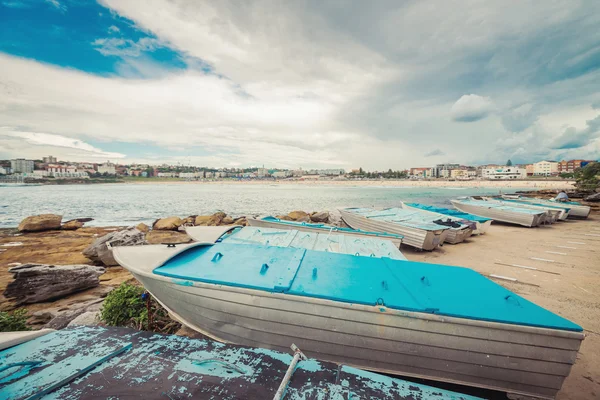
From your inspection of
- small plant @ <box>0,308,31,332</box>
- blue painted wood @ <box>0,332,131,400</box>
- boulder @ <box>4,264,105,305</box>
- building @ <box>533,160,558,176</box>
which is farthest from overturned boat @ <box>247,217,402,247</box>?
building @ <box>533,160,558,176</box>

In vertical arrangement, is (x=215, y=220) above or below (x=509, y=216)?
below

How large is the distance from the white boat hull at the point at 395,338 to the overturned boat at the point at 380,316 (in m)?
0.01

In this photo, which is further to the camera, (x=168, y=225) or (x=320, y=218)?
(x=320, y=218)

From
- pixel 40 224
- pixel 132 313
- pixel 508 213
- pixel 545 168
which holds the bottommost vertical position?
pixel 40 224

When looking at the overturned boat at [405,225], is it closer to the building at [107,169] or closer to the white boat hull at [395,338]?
the white boat hull at [395,338]

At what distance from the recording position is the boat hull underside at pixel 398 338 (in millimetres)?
3160

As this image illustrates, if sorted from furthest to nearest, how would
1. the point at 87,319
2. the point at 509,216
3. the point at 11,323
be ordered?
the point at 509,216 → the point at 87,319 → the point at 11,323

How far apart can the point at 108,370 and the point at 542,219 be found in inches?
1050

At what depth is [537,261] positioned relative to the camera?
10680 millimetres

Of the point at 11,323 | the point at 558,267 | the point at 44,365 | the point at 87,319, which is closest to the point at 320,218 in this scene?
the point at 558,267

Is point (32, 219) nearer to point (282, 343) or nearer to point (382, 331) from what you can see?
point (282, 343)

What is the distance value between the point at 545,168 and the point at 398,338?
216 meters

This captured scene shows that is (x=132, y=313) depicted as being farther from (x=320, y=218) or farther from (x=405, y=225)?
(x=320, y=218)

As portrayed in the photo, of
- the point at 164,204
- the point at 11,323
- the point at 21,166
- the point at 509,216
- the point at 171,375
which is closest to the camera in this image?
the point at 171,375
